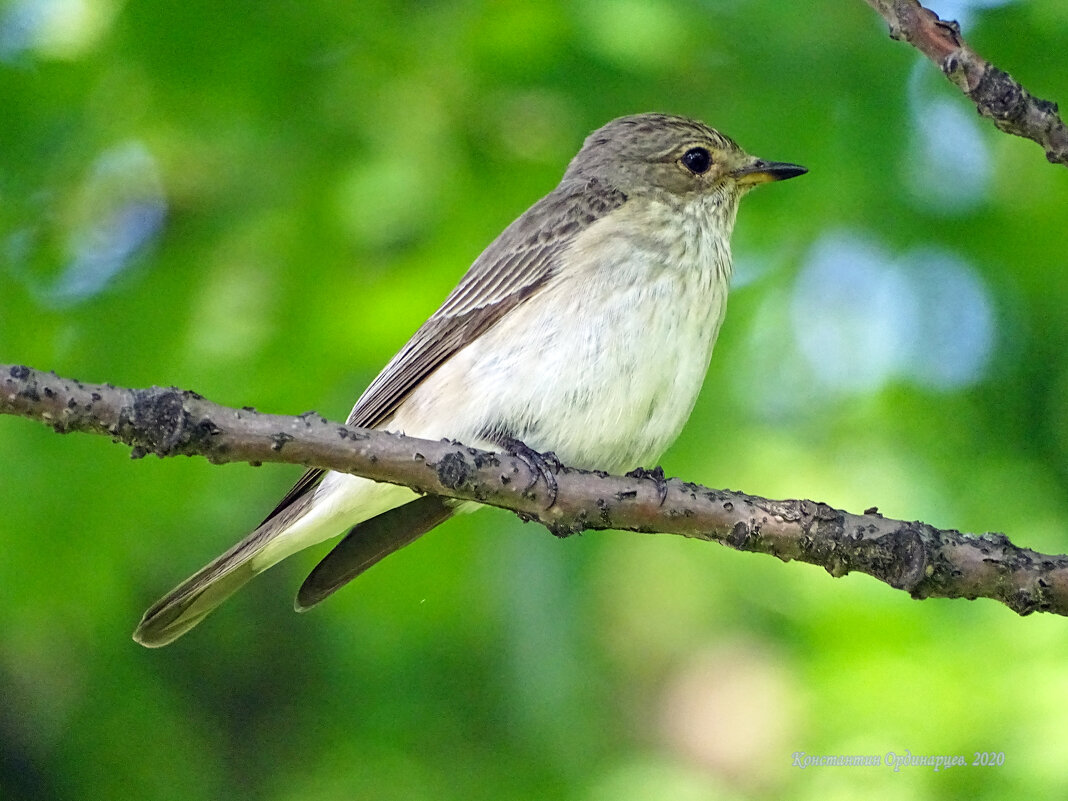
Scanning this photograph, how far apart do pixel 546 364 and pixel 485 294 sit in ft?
1.82

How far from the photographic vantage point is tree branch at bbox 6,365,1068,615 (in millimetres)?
2729

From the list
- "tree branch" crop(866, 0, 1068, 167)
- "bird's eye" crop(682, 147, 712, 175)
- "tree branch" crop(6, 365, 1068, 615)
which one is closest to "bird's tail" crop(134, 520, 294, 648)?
"tree branch" crop(6, 365, 1068, 615)

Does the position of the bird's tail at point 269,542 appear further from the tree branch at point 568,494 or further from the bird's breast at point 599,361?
the tree branch at point 568,494

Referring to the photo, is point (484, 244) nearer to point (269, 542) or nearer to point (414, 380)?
point (414, 380)

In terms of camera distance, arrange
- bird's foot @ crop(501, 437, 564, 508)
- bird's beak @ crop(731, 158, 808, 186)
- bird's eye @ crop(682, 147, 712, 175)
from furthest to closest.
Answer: bird's eye @ crop(682, 147, 712, 175) < bird's beak @ crop(731, 158, 808, 186) < bird's foot @ crop(501, 437, 564, 508)

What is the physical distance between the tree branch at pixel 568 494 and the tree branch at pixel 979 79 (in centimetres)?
98

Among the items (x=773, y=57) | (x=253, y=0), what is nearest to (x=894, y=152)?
(x=773, y=57)

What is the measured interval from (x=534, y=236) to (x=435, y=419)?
0.83 m

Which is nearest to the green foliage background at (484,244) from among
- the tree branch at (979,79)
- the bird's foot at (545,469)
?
the bird's foot at (545,469)

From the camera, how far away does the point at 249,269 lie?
4719 mm

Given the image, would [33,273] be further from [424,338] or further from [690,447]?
[690,447]

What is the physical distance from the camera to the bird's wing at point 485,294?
4.61 meters

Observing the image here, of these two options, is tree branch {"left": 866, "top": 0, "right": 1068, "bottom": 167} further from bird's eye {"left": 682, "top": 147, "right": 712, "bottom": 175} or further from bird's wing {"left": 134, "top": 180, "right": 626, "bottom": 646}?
bird's eye {"left": 682, "top": 147, "right": 712, "bottom": 175}

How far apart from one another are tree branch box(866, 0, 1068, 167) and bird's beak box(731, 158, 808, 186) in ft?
6.39
